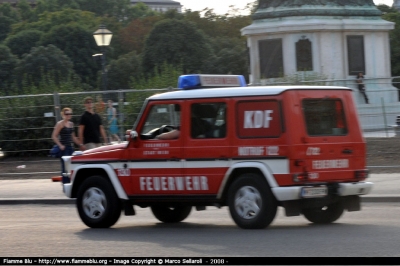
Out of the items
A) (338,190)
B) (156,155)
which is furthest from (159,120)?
(338,190)

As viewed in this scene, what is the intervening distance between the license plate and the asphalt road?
465 mm

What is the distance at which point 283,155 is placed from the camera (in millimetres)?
11891

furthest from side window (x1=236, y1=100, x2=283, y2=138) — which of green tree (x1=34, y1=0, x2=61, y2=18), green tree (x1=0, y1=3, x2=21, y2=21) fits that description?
green tree (x1=34, y1=0, x2=61, y2=18)

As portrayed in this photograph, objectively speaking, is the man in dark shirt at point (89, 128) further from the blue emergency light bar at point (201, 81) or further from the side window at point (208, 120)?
the side window at point (208, 120)

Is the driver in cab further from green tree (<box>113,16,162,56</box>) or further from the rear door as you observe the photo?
green tree (<box>113,16,162,56</box>)

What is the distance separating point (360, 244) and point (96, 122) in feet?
30.9

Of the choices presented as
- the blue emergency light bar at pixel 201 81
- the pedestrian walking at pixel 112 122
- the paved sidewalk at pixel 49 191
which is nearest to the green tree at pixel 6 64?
the pedestrian walking at pixel 112 122

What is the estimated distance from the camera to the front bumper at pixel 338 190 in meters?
11.8

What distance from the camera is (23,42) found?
Result: 301ft

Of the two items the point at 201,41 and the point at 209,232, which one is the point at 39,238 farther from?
the point at 201,41

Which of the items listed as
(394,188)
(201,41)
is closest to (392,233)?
(394,188)

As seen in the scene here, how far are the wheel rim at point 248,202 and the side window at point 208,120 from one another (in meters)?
0.85

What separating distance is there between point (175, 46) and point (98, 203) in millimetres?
58417

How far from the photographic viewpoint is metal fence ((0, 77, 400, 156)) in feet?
83.6
